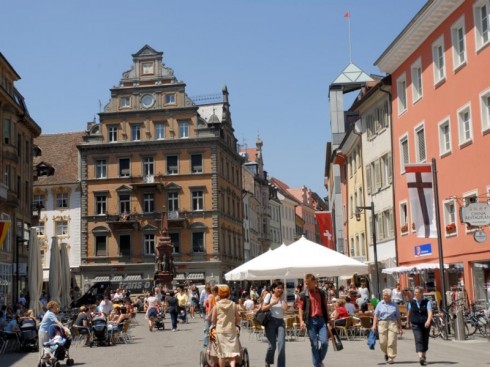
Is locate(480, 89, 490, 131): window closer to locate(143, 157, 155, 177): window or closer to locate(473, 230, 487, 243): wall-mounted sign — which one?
locate(473, 230, 487, 243): wall-mounted sign

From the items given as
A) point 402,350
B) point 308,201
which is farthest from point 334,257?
point 308,201

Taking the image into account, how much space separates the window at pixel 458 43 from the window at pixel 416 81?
14.5ft

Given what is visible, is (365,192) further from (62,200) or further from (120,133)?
(62,200)

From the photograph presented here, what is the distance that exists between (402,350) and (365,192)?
26454mm

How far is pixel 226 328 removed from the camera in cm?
1338

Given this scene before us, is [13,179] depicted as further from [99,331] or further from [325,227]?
[99,331]

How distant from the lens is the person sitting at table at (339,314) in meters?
24.2

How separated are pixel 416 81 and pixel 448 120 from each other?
4.85m

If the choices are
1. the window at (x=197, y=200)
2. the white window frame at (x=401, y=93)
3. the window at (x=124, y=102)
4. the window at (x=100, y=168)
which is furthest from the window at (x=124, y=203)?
the white window frame at (x=401, y=93)

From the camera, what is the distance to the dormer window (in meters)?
72.1

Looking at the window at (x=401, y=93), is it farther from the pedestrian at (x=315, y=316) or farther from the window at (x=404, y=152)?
the pedestrian at (x=315, y=316)

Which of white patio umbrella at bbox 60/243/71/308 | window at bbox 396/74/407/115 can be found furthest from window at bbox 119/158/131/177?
window at bbox 396/74/407/115

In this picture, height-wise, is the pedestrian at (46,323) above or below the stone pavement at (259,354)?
above

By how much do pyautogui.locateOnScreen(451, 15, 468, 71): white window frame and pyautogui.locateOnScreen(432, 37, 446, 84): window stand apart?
1.24 metres
